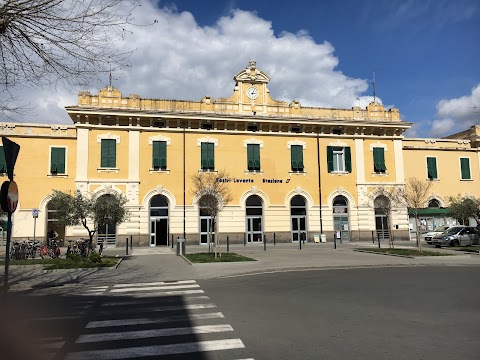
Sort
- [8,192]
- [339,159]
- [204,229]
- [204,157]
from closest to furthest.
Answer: [8,192] < [204,229] < [204,157] < [339,159]

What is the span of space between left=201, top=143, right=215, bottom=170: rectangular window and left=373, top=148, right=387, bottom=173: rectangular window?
47.4 ft

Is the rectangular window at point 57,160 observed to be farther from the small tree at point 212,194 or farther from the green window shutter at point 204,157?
the green window shutter at point 204,157

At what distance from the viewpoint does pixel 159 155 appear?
99.6 feet

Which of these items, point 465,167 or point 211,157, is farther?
point 465,167

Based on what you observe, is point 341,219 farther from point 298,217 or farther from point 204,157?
point 204,157

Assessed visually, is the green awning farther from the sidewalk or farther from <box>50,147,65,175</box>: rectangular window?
<box>50,147,65,175</box>: rectangular window

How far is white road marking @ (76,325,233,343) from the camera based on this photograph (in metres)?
6.32

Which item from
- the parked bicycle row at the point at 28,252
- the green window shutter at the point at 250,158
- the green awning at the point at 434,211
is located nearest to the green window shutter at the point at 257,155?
the green window shutter at the point at 250,158

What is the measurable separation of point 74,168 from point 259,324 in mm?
26357

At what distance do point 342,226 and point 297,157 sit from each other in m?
7.06

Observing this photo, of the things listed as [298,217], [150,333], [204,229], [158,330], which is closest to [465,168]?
[298,217]

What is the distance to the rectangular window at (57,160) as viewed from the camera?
29.4 m

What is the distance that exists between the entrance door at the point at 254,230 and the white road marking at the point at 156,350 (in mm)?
25377

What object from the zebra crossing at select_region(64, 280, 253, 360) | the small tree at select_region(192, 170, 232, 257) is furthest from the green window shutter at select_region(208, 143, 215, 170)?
the zebra crossing at select_region(64, 280, 253, 360)
